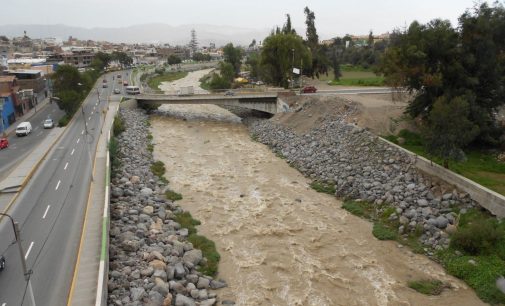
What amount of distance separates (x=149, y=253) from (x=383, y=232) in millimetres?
13312

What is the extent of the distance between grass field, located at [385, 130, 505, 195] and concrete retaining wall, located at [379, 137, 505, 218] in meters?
0.81

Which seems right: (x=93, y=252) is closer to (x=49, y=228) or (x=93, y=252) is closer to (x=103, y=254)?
(x=103, y=254)

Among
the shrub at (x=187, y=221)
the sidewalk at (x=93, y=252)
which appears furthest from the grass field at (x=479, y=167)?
the sidewalk at (x=93, y=252)

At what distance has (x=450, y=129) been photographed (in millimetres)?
23219

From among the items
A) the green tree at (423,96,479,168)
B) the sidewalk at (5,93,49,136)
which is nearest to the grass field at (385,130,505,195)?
the green tree at (423,96,479,168)

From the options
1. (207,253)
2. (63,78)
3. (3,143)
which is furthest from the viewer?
(63,78)

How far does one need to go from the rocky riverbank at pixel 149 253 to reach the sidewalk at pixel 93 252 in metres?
0.69

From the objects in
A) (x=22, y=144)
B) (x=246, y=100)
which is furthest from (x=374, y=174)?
(x=22, y=144)

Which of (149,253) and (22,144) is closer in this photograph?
(149,253)

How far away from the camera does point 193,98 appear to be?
55.1 metres

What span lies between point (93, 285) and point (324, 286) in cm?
1019

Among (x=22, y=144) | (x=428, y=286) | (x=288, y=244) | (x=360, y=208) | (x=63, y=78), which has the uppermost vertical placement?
(x=63, y=78)

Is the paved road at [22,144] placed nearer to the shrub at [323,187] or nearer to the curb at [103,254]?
the curb at [103,254]

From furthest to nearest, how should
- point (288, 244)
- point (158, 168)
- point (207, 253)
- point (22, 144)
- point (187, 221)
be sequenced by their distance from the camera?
point (22, 144)
point (158, 168)
point (187, 221)
point (288, 244)
point (207, 253)
